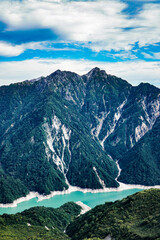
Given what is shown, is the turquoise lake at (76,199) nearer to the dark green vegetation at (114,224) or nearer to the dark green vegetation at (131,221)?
the dark green vegetation at (114,224)

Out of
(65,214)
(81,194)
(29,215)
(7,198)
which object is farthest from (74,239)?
(81,194)

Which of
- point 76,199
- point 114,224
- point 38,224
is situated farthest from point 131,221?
point 76,199

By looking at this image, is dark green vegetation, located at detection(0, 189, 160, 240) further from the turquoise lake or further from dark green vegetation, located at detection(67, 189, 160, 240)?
the turquoise lake

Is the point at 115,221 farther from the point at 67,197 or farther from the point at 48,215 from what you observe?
the point at 67,197

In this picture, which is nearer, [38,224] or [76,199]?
[38,224]

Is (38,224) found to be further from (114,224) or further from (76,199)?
(76,199)

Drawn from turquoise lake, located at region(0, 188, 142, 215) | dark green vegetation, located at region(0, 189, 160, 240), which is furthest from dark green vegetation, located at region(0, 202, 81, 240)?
turquoise lake, located at region(0, 188, 142, 215)
